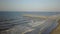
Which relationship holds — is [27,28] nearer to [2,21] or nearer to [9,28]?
[9,28]

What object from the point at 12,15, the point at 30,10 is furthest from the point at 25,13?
the point at 12,15

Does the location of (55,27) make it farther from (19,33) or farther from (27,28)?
(19,33)

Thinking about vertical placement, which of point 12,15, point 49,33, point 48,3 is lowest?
point 49,33

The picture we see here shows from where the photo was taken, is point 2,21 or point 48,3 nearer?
point 2,21

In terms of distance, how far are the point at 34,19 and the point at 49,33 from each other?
0.96 ft

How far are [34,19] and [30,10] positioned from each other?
0.47 feet

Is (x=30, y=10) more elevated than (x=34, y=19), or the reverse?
(x=30, y=10)

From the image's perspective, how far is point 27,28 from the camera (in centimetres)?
160

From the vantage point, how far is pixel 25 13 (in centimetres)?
163

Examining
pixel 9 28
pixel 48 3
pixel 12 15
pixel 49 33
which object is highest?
pixel 48 3

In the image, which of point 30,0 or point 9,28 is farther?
point 30,0

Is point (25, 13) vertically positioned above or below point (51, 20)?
above

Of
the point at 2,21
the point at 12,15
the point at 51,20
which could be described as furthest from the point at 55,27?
the point at 2,21

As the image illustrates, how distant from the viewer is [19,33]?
1585 mm
